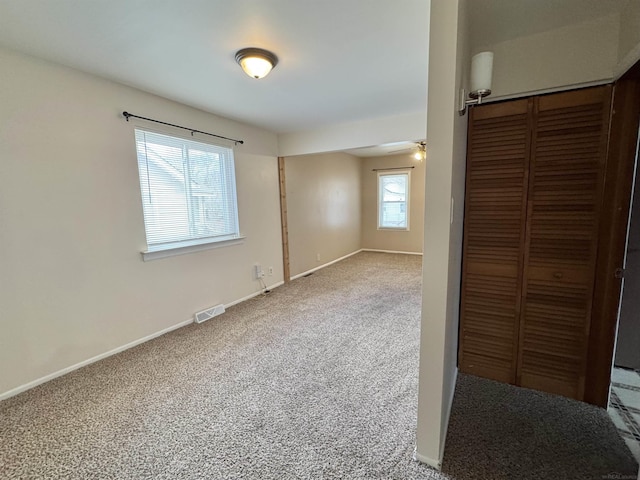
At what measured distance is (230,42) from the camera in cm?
190

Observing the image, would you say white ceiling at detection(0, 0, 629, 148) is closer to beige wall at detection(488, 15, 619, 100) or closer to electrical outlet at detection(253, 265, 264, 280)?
beige wall at detection(488, 15, 619, 100)

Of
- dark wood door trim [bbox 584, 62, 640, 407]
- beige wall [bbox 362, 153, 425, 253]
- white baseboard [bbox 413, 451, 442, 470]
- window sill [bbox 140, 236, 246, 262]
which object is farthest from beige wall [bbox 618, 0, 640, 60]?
beige wall [bbox 362, 153, 425, 253]

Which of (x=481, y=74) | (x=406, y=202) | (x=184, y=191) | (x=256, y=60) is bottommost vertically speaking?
(x=406, y=202)

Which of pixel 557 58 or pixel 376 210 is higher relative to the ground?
pixel 557 58

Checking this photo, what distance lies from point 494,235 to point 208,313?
3.12m

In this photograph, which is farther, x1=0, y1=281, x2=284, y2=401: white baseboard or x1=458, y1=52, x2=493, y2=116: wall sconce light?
x1=0, y1=281, x2=284, y2=401: white baseboard

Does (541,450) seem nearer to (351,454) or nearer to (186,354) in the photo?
(351,454)

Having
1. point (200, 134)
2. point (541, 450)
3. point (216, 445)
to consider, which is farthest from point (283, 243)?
point (541, 450)

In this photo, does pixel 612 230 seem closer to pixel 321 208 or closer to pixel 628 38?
pixel 628 38

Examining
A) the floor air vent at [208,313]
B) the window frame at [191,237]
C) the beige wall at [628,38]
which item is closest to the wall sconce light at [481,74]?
the beige wall at [628,38]

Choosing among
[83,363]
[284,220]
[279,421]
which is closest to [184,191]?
[284,220]

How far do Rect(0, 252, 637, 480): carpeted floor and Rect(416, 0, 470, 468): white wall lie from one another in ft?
0.97

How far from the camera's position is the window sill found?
2842 millimetres

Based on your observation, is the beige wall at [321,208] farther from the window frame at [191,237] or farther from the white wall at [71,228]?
the white wall at [71,228]
